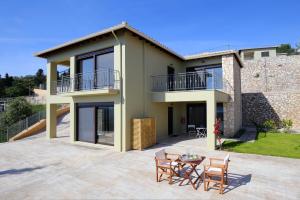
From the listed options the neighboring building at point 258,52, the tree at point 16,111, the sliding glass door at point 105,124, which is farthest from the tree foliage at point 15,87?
the neighboring building at point 258,52

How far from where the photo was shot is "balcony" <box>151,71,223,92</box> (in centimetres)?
1480

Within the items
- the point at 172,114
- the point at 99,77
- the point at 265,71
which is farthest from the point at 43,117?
the point at 265,71

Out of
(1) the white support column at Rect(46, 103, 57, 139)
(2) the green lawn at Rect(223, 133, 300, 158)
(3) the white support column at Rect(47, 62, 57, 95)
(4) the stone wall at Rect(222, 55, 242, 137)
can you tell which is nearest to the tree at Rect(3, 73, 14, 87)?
(3) the white support column at Rect(47, 62, 57, 95)

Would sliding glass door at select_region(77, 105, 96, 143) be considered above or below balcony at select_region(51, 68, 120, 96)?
below

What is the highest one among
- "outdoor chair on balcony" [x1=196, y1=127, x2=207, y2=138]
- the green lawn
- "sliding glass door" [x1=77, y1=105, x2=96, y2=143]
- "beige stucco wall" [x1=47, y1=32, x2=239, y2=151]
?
"beige stucco wall" [x1=47, y1=32, x2=239, y2=151]

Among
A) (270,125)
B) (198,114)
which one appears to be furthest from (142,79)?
(270,125)

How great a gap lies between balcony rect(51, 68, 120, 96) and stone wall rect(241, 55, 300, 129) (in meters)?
15.3

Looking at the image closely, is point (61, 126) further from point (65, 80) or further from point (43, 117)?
point (65, 80)

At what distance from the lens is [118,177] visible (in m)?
7.26

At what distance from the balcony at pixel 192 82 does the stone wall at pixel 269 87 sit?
26.1 ft

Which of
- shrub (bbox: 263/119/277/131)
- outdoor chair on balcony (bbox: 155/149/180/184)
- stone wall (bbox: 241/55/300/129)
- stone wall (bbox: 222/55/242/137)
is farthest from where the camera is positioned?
stone wall (bbox: 241/55/300/129)

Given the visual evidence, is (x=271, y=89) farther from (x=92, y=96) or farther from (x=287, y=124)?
(x=92, y=96)

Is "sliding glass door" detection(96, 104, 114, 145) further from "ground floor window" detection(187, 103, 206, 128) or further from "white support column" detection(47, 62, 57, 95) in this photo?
"ground floor window" detection(187, 103, 206, 128)

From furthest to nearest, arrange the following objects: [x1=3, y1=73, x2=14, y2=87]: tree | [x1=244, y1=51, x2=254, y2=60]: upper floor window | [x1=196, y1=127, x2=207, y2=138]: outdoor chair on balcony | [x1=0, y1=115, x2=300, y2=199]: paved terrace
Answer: [x1=3, y1=73, x2=14, y2=87]: tree
[x1=244, y1=51, x2=254, y2=60]: upper floor window
[x1=196, y1=127, x2=207, y2=138]: outdoor chair on balcony
[x1=0, y1=115, x2=300, y2=199]: paved terrace
